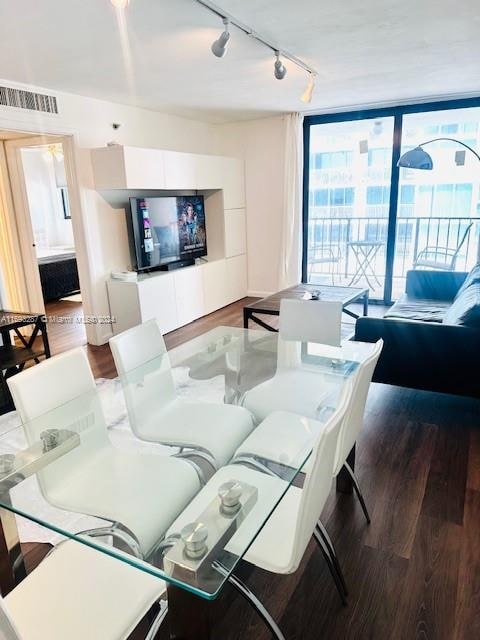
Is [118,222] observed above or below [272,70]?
below

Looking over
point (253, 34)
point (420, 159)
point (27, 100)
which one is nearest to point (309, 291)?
point (420, 159)

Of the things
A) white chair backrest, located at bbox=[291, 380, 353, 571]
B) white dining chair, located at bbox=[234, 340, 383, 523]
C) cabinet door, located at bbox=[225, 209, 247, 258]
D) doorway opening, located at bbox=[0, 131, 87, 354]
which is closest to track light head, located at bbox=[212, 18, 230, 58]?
white dining chair, located at bbox=[234, 340, 383, 523]

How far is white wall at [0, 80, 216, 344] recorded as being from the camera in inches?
154

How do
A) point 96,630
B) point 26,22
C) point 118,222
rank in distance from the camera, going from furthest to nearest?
point 118,222, point 26,22, point 96,630

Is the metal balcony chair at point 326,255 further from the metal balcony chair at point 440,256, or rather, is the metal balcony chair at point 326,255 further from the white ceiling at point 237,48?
the white ceiling at point 237,48

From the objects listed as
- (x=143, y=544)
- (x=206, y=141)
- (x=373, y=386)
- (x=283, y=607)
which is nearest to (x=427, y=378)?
(x=373, y=386)

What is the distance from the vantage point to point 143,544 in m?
1.27

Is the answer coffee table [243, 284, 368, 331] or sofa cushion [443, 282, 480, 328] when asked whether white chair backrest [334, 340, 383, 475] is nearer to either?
sofa cushion [443, 282, 480, 328]

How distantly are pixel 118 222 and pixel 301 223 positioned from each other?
2415 mm

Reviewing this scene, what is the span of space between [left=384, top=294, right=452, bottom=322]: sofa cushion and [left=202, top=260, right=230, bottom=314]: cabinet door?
7.78 feet

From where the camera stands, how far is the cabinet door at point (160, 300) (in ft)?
14.8

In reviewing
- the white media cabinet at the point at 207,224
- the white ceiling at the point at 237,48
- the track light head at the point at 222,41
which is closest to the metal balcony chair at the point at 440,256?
the white ceiling at the point at 237,48

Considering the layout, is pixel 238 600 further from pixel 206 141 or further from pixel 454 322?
pixel 206 141

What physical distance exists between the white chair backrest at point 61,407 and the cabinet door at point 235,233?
13.5 ft
